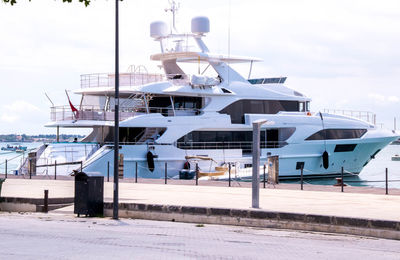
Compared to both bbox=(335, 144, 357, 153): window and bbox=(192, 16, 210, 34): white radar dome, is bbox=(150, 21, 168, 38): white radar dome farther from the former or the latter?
bbox=(335, 144, 357, 153): window

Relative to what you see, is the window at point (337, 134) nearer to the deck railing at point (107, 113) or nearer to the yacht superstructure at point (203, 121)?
the yacht superstructure at point (203, 121)

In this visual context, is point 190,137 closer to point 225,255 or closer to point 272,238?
point 272,238

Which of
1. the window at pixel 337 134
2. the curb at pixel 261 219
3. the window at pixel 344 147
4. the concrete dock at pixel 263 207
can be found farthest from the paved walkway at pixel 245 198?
the window at pixel 344 147

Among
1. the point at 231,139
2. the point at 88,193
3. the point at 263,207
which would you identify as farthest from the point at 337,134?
the point at 88,193

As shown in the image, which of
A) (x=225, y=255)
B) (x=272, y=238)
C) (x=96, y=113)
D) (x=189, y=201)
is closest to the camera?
(x=225, y=255)

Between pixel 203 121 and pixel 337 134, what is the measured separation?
8469 mm

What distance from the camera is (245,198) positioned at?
1648cm

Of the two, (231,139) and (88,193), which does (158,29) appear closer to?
(231,139)

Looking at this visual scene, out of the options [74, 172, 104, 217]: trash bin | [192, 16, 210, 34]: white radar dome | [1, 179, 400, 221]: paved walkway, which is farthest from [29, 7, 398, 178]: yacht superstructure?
[74, 172, 104, 217]: trash bin

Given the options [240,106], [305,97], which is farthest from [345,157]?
[240,106]

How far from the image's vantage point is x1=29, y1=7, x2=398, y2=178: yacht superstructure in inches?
1196

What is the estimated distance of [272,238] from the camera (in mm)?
11281

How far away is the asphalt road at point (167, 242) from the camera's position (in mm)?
9008

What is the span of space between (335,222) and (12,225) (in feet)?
19.5
